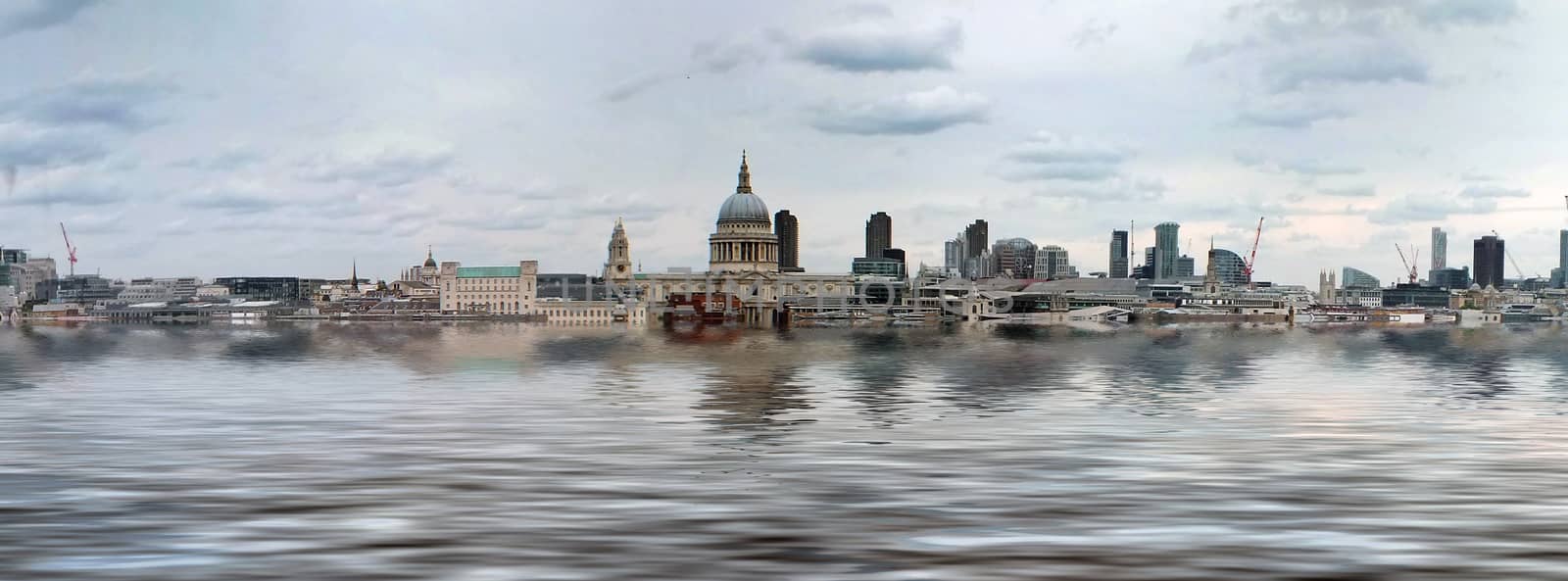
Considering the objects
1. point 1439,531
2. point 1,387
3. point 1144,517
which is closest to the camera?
point 1439,531

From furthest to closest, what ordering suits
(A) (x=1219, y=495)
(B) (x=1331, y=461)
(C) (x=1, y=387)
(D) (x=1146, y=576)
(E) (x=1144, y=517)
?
(C) (x=1, y=387)
(B) (x=1331, y=461)
(A) (x=1219, y=495)
(E) (x=1144, y=517)
(D) (x=1146, y=576)

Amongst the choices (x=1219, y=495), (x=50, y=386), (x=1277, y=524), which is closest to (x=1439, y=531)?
(x=1277, y=524)

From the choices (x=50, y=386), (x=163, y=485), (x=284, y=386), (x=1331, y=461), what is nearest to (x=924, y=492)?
(x=1331, y=461)

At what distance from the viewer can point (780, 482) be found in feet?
69.7

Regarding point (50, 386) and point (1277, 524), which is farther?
point (50, 386)

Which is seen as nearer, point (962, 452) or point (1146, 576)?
point (1146, 576)

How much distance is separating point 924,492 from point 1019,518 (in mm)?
2583

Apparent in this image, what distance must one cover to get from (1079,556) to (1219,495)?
17.7 feet

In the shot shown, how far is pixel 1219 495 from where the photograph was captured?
19.9 meters

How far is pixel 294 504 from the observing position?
741 inches

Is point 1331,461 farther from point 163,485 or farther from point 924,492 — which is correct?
point 163,485

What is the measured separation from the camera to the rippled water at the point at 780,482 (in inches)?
599

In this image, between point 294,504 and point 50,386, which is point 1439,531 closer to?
point 294,504

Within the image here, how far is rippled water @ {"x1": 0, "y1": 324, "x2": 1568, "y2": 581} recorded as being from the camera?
15203mm
